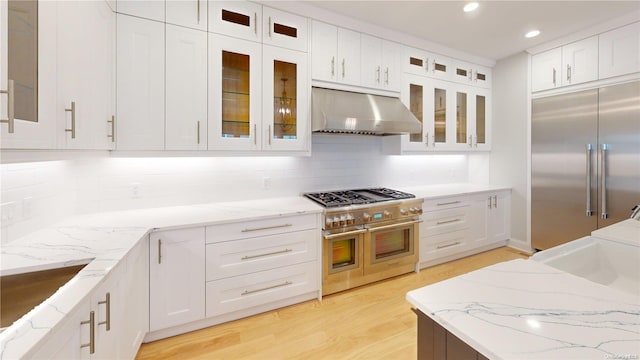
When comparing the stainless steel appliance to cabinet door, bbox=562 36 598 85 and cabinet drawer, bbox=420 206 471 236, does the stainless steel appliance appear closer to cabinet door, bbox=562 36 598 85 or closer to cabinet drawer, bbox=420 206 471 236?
cabinet drawer, bbox=420 206 471 236

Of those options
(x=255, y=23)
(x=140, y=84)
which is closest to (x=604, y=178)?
(x=255, y=23)

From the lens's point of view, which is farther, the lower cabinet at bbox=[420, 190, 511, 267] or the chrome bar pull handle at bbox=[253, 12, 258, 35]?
the lower cabinet at bbox=[420, 190, 511, 267]

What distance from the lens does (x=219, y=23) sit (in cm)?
223

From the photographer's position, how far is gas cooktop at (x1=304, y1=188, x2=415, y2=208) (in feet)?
8.41

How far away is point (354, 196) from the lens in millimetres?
2842

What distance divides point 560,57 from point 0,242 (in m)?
5.13

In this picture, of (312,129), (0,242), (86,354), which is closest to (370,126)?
(312,129)

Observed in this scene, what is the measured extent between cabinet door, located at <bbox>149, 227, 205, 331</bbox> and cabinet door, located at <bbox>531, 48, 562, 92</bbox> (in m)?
4.16

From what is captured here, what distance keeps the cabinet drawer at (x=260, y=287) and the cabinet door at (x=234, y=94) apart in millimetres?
1061

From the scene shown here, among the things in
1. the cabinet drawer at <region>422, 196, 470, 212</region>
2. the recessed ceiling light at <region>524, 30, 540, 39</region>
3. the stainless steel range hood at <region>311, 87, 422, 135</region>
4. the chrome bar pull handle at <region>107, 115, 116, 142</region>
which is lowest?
the cabinet drawer at <region>422, 196, 470, 212</region>

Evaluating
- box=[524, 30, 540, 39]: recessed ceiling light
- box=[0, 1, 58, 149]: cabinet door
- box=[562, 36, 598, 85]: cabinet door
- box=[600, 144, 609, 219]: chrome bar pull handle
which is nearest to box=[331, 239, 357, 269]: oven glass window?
box=[0, 1, 58, 149]: cabinet door

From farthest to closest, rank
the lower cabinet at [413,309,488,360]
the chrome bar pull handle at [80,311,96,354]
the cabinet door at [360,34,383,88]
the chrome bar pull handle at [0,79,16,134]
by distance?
the cabinet door at [360,34,383,88] → the chrome bar pull handle at [80,311,96,354] → the chrome bar pull handle at [0,79,16,134] → the lower cabinet at [413,309,488,360]

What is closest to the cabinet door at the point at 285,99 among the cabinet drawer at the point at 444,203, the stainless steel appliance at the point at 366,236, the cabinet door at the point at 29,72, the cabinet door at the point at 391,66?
the stainless steel appliance at the point at 366,236

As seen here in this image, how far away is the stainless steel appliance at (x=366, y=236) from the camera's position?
8.21 feet
